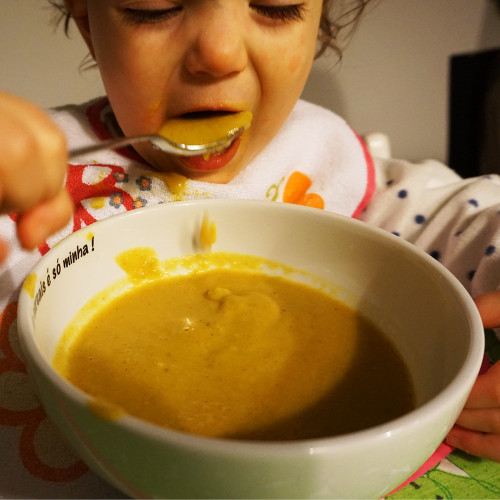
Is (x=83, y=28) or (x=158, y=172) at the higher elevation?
(x=83, y=28)

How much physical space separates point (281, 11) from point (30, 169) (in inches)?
20.7

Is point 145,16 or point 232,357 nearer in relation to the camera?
point 232,357

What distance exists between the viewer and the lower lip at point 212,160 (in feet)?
2.65

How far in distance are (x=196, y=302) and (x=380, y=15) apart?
1.42 m

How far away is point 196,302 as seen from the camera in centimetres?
64

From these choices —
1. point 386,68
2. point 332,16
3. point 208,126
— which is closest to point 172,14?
point 208,126

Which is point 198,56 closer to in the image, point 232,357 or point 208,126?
point 208,126

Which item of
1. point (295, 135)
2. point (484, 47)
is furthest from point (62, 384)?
point (484, 47)

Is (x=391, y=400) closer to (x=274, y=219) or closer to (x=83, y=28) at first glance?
(x=274, y=219)

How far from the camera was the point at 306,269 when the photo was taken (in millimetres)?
714

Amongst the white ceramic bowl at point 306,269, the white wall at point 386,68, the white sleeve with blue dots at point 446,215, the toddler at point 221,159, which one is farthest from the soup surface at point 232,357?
the white wall at point 386,68

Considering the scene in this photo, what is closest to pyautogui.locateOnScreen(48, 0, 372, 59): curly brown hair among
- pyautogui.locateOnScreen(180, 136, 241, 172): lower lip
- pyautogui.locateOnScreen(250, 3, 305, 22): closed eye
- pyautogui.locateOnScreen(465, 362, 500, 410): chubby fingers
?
pyautogui.locateOnScreen(250, 3, 305, 22): closed eye

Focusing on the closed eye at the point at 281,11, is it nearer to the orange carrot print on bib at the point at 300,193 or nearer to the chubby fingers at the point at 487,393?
the orange carrot print on bib at the point at 300,193

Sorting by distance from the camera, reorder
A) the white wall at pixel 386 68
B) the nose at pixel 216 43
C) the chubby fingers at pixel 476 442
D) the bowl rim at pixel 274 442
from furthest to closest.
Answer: the white wall at pixel 386 68, the nose at pixel 216 43, the chubby fingers at pixel 476 442, the bowl rim at pixel 274 442
